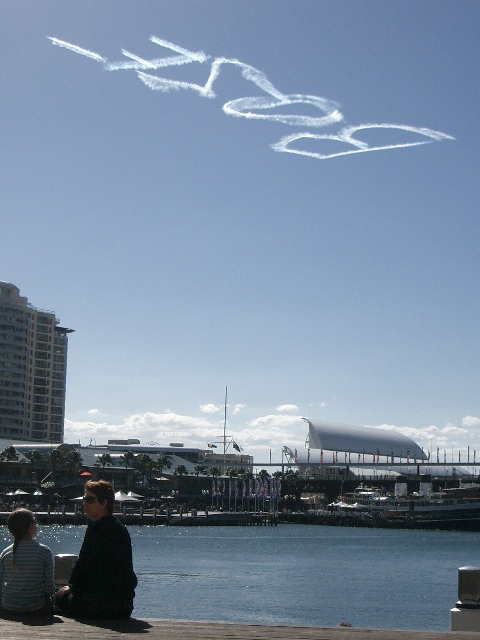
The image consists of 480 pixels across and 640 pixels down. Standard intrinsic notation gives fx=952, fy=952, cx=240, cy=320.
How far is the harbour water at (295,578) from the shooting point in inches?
2032

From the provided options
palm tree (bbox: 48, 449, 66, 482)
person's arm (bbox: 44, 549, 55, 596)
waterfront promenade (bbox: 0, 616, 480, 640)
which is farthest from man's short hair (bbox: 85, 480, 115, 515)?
palm tree (bbox: 48, 449, 66, 482)

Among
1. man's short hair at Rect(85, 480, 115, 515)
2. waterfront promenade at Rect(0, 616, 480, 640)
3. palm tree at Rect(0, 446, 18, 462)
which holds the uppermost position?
man's short hair at Rect(85, 480, 115, 515)

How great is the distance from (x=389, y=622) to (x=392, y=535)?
11013 cm

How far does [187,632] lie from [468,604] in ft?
27.7

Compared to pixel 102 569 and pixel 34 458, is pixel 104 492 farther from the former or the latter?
pixel 34 458

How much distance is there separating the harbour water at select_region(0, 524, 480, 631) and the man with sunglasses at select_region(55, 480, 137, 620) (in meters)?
36.2

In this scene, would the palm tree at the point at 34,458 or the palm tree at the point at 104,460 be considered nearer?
the palm tree at the point at 34,458

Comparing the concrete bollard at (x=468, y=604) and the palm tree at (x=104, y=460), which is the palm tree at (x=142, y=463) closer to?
the palm tree at (x=104, y=460)

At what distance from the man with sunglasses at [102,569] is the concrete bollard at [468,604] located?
7.85 meters

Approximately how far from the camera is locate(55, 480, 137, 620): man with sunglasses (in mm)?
12414

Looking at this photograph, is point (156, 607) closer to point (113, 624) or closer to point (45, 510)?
point (113, 624)

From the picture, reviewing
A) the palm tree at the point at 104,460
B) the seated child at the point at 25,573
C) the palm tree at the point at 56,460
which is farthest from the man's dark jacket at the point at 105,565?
the palm tree at the point at 104,460

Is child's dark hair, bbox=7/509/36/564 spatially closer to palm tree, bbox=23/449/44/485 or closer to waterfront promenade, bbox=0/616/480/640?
waterfront promenade, bbox=0/616/480/640

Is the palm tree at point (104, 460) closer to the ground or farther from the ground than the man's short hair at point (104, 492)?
closer to the ground
